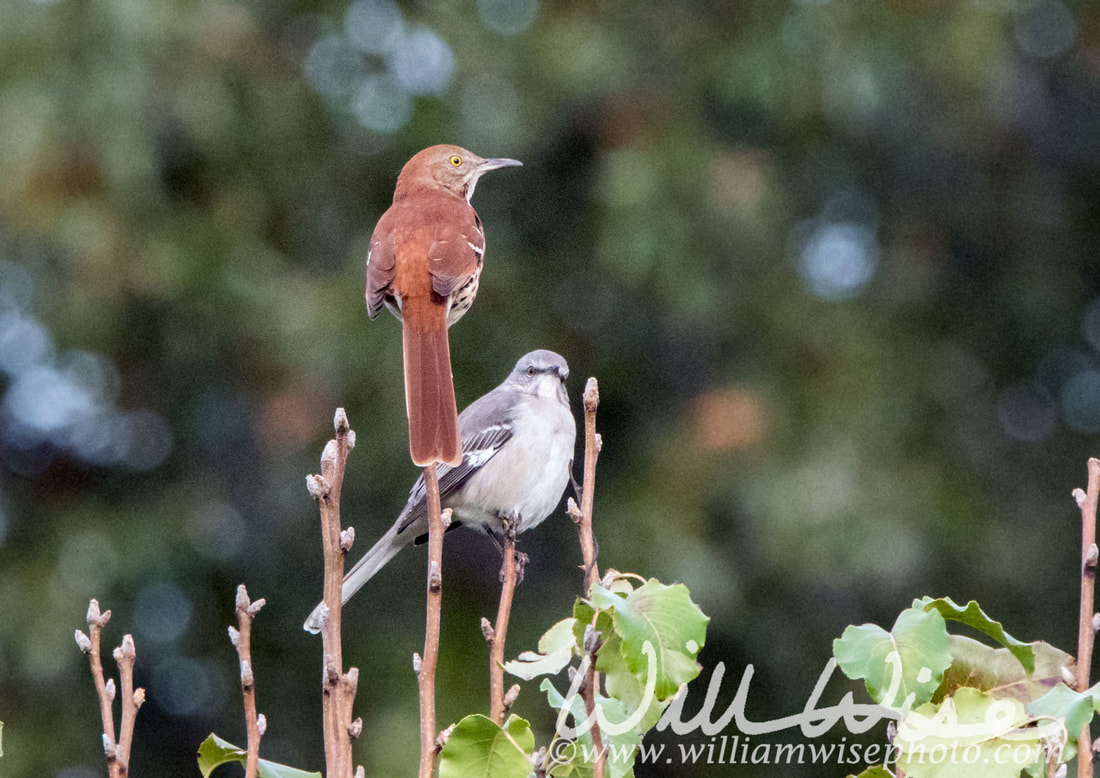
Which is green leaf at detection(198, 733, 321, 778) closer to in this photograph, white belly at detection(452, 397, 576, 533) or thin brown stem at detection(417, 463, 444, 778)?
thin brown stem at detection(417, 463, 444, 778)

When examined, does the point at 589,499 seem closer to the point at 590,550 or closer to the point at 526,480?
the point at 590,550

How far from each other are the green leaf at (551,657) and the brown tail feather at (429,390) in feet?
1.04

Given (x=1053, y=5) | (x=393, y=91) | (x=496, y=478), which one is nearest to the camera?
(x=496, y=478)

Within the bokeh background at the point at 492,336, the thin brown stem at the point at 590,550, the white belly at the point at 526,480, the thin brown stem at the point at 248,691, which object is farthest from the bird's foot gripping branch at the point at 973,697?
the bokeh background at the point at 492,336

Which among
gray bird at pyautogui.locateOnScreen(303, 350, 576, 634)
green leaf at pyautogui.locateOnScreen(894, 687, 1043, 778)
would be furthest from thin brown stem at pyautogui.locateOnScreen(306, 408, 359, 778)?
gray bird at pyautogui.locateOnScreen(303, 350, 576, 634)

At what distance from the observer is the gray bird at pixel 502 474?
3779mm

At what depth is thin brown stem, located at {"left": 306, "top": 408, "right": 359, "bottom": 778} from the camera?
5.24ft

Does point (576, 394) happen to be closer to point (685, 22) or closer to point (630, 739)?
point (685, 22)

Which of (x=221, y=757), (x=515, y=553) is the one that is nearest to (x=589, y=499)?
(x=221, y=757)

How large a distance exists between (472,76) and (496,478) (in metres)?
4.25

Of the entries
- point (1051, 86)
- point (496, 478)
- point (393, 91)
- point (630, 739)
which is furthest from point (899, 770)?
point (1051, 86)

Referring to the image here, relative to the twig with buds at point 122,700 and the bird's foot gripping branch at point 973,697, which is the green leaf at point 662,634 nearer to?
the bird's foot gripping branch at point 973,697

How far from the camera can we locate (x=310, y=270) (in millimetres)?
7664

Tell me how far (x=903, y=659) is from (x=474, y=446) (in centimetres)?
249
